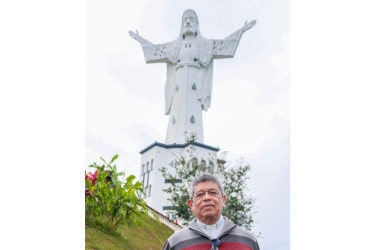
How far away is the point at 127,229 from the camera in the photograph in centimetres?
738

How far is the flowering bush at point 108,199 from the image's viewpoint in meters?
5.73

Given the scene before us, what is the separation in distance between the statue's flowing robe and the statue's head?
0.38 metres

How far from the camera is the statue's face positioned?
72.5 feet

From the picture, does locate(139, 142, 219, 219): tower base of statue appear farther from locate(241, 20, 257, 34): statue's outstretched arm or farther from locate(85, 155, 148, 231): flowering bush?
locate(85, 155, 148, 231): flowering bush

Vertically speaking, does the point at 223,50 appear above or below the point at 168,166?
above

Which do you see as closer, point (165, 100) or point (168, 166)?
point (168, 166)

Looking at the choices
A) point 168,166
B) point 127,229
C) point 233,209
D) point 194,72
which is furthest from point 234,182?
point 194,72

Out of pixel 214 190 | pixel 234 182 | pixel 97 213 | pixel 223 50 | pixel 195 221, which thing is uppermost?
pixel 223 50

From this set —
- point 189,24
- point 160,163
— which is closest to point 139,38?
point 189,24

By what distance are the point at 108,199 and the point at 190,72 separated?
16824 millimetres

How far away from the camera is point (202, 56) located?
22.3 metres

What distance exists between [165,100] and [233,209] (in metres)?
11.8

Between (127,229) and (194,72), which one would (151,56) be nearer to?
(194,72)

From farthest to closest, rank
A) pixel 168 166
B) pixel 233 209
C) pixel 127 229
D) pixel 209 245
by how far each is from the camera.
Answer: pixel 168 166 → pixel 233 209 → pixel 127 229 → pixel 209 245
